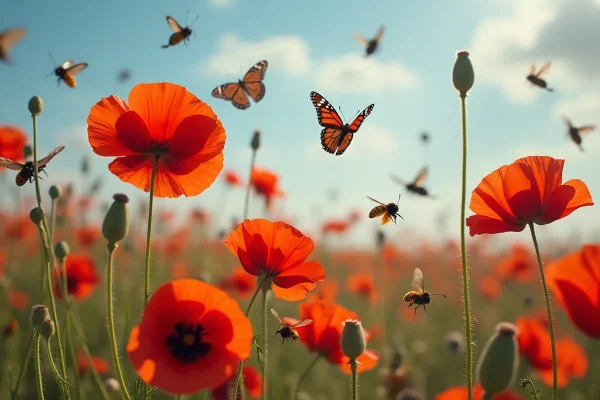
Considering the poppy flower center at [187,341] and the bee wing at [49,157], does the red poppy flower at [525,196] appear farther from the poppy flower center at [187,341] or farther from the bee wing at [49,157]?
the bee wing at [49,157]

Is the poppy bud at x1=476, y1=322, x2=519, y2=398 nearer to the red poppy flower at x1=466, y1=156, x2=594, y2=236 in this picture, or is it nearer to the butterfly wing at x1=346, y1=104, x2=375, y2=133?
the red poppy flower at x1=466, y1=156, x2=594, y2=236

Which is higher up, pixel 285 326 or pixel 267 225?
pixel 267 225

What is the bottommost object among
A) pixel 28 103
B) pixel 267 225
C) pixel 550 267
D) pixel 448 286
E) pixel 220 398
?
pixel 448 286

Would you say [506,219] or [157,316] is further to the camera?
[506,219]

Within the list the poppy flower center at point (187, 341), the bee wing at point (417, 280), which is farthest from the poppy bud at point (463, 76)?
the poppy flower center at point (187, 341)

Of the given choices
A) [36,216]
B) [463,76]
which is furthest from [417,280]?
[36,216]

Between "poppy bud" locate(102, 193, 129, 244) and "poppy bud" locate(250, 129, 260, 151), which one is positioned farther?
"poppy bud" locate(250, 129, 260, 151)

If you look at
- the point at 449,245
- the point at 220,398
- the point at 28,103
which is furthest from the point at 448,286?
the point at 28,103

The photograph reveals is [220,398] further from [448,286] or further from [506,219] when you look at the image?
[448,286]

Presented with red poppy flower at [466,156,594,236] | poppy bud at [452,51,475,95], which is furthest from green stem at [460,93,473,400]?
red poppy flower at [466,156,594,236]
